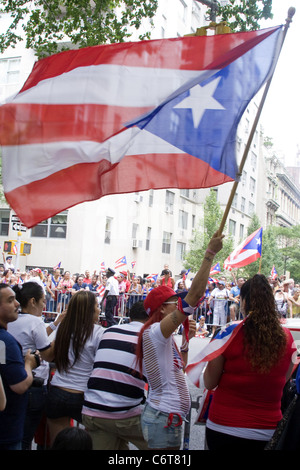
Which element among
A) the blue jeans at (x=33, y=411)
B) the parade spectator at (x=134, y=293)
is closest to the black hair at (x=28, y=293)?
the blue jeans at (x=33, y=411)

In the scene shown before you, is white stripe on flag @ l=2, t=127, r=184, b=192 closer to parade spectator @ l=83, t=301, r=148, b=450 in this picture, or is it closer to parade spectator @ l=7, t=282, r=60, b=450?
parade spectator @ l=7, t=282, r=60, b=450

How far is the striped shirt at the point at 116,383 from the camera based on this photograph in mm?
3715

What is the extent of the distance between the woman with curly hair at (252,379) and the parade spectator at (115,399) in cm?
68

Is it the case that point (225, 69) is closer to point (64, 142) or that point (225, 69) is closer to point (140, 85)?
point (140, 85)

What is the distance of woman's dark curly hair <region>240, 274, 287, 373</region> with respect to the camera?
317cm

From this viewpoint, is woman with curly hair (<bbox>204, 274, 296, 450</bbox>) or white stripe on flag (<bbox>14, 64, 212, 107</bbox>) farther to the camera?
white stripe on flag (<bbox>14, 64, 212, 107</bbox>)

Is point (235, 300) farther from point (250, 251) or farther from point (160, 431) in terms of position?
point (160, 431)

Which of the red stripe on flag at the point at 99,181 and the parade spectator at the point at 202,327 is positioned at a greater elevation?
the red stripe on flag at the point at 99,181

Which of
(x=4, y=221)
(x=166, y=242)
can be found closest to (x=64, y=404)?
(x=4, y=221)

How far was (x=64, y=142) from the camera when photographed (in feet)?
14.9

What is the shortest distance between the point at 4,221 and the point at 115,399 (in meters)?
33.0

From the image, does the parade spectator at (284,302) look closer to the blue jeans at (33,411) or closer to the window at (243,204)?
the blue jeans at (33,411)

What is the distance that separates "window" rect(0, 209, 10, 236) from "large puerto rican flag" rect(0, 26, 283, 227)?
3140cm

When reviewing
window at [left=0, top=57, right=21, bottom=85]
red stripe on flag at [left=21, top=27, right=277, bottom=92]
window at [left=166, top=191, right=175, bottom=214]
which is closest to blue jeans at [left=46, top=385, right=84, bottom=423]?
red stripe on flag at [left=21, top=27, right=277, bottom=92]
